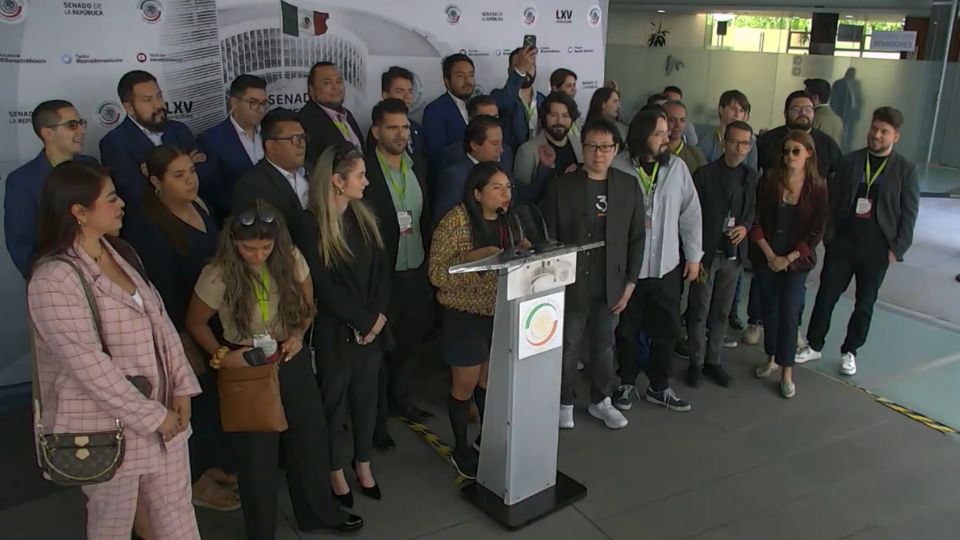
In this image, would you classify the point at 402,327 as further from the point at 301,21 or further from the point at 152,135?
the point at 301,21

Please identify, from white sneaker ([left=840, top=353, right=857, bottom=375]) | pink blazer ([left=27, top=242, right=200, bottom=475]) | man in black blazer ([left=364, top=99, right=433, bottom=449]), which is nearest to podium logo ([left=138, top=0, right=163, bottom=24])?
man in black blazer ([left=364, top=99, right=433, bottom=449])

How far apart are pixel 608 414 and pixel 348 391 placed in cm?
157

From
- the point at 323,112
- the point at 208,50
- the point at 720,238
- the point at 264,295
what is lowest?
the point at 720,238

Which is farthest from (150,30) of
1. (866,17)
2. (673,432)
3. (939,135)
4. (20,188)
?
(866,17)

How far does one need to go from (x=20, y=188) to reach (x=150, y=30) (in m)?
1.35

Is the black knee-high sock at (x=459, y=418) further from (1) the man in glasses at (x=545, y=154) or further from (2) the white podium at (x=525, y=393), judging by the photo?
(1) the man in glasses at (x=545, y=154)

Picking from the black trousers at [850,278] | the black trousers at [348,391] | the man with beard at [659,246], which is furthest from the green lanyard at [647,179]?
the black trousers at [348,391]

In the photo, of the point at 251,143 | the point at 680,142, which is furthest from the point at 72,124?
the point at 680,142

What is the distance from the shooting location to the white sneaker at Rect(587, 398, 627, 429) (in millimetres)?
4098

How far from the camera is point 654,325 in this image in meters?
4.23

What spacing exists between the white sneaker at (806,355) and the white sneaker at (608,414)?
5.07 feet

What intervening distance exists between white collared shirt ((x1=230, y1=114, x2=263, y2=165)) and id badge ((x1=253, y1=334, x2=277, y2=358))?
1.56 m

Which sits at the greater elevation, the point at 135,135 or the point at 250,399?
the point at 135,135

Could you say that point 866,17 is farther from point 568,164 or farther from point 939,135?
point 568,164
